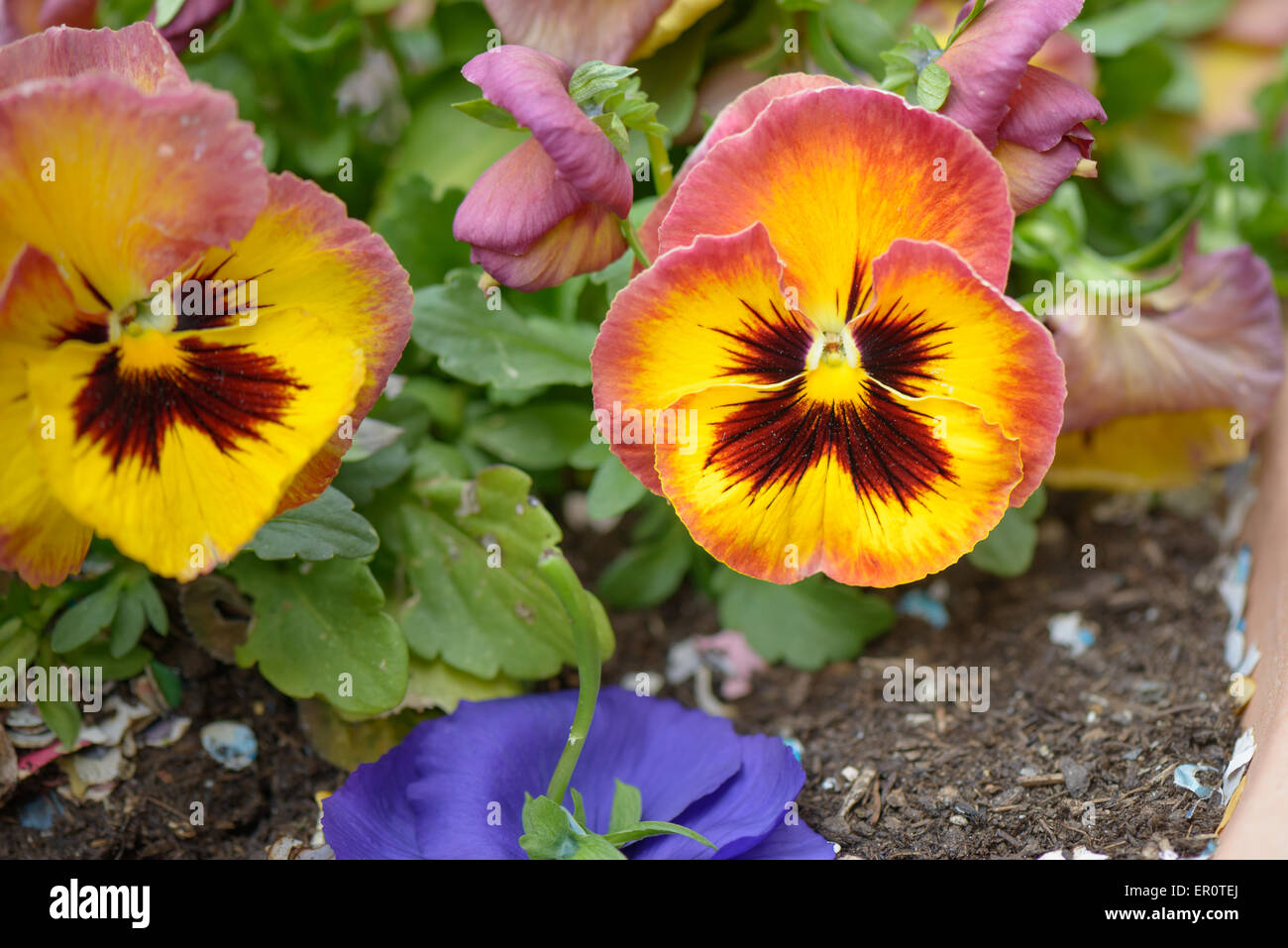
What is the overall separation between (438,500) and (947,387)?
17.7 inches

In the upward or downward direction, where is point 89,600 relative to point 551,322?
downward

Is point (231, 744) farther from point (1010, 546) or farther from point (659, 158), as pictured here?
point (1010, 546)

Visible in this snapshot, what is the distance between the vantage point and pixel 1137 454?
1081mm

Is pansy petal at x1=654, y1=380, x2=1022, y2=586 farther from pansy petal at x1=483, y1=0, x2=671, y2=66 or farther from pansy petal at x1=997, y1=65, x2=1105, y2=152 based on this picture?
pansy petal at x1=483, y1=0, x2=671, y2=66

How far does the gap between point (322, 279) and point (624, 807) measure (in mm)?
385

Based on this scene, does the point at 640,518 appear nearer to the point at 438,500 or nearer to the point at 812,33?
the point at 438,500

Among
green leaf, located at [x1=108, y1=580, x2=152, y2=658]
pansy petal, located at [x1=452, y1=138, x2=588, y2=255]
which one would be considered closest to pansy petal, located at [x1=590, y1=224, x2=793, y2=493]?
pansy petal, located at [x1=452, y1=138, x2=588, y2=255]

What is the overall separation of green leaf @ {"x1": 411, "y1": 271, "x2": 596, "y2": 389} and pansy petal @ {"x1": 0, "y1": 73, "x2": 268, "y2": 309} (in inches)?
12.0

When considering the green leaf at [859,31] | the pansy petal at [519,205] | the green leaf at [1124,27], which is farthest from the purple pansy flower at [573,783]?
the green leaf at [1124,27]

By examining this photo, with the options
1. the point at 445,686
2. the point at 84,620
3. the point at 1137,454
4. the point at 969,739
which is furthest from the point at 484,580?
the point at 1137,454

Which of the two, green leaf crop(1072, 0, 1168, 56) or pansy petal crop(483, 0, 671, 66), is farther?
green leaf crop(1072, 0, 1168, 56)

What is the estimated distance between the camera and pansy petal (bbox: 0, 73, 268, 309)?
1.92ft
